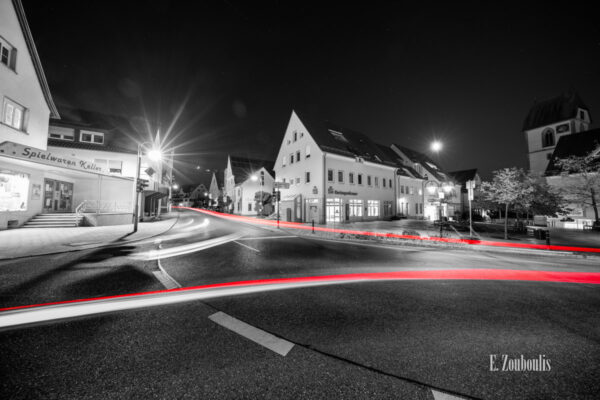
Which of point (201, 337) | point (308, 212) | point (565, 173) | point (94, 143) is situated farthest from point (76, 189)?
point (565, 173)

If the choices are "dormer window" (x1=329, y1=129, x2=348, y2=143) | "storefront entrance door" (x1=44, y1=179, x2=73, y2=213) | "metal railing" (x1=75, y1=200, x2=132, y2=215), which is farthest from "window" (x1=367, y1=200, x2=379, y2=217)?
"storefront entrance door" (x1=44, y1=179, x2=73, y2=213)

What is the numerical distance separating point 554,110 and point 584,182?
106ft

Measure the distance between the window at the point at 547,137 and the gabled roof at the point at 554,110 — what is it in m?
1.42

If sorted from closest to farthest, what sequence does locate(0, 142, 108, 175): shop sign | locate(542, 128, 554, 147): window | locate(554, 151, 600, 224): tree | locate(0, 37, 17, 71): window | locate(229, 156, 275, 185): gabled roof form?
1. locate(0, 142, 108, 175): shop sign
2. locate(0, 37, 17, 71): window
3. locate(554, 151, 600, 224): tree
4. locate(542, 128, 554, 147): window
5. locate(229, 156, 275, 185): gabled roof

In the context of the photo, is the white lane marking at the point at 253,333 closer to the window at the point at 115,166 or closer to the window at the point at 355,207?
the window at the point at 355,207

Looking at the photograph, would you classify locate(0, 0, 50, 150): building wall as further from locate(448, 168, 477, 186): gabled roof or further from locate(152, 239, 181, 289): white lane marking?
locate(448, 168, 477, 186): gabled roof

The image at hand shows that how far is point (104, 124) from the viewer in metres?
25.4

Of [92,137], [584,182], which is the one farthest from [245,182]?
[584,182]

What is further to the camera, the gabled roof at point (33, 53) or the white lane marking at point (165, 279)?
the gabled roof at point (33, 53)

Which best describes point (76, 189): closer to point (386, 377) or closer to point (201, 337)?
point (201, 337)

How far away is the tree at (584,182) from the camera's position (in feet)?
68.7

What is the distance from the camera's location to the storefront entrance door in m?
18.1

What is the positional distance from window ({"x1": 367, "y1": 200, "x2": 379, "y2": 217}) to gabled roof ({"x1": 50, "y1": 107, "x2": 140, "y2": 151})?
28476mm

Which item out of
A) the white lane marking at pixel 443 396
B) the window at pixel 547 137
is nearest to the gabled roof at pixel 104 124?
the white lane marking at pixel 443 396
